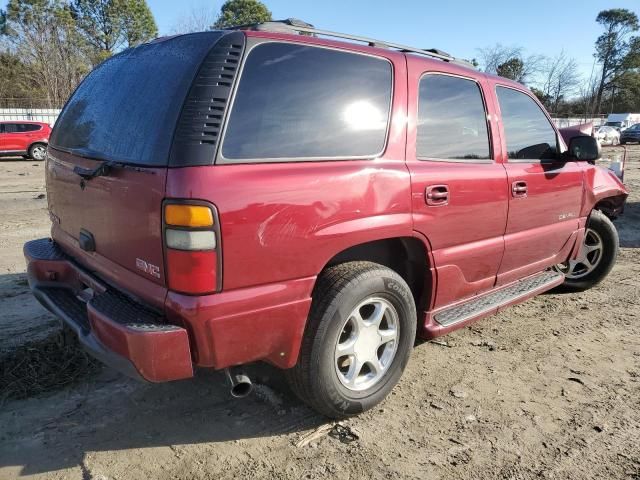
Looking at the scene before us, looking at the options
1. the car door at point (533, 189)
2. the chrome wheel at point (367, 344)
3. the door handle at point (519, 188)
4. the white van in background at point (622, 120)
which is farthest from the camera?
the white van in background at point (622, 120)

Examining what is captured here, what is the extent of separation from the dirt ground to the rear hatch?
846 mm

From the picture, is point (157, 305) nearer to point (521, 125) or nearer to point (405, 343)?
point (405, 343)

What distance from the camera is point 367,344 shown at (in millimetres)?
2756

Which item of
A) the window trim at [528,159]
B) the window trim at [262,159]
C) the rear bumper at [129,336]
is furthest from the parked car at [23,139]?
the window trim at [262,159]

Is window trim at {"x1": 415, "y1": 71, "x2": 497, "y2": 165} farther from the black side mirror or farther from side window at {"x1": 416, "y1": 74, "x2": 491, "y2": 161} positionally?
the black side mirror

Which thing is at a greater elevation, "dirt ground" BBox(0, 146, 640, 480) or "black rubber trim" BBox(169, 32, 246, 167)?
"black rubber trim" BBox(169, 32, 246, 167)

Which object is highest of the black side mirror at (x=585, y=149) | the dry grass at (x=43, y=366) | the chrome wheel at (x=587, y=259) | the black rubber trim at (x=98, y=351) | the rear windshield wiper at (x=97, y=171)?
the black side mirror at (x=585, y=149)

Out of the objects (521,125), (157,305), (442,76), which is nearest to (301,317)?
(157,305)

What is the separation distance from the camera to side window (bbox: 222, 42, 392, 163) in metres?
2.23

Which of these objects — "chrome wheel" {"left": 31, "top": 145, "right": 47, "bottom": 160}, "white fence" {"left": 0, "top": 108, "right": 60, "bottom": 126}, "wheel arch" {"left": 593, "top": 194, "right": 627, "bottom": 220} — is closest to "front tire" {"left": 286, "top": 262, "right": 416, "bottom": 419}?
"wheel arch" {"left": 593, "top": 194, "right": 627, "bottom": 220}

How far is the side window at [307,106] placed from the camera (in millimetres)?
2230

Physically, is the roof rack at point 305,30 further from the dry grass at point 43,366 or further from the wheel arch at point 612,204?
the wheel arch at point 612,204

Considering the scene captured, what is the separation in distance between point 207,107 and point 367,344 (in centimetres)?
150

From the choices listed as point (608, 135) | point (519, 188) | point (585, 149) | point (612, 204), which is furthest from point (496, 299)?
point (608, 135)
